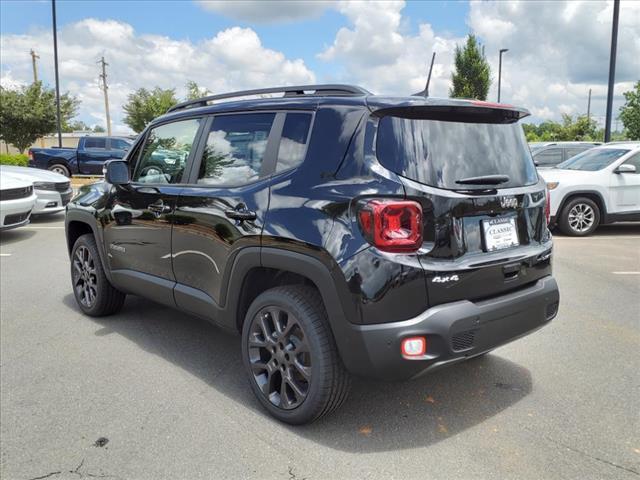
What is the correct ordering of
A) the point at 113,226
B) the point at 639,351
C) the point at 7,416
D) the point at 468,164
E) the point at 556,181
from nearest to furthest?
the point at 468,164 → the point at 7,416 → the point at 639,351 → the point at 113,226 → the point at 556,181

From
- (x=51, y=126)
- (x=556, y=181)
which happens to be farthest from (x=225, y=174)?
(x=51, y=126)

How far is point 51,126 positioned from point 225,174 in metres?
33.0

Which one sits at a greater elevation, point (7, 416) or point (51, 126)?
point (51, 126)

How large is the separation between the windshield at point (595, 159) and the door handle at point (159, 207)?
8245mm

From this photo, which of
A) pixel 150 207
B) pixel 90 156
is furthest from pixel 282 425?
pixel 90 156

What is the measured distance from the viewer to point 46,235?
393 inches

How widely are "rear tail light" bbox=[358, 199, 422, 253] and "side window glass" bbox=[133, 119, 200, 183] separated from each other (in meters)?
1.79

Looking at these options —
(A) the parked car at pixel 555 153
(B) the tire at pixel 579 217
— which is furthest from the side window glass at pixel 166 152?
(A) the parked car at pixel 555 153

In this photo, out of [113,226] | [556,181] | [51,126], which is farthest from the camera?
[51,126]

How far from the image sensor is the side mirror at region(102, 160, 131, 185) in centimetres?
434

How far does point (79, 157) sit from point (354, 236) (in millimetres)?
20751

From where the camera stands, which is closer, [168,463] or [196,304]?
[168,463]

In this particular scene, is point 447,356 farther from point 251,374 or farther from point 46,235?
point 46,235

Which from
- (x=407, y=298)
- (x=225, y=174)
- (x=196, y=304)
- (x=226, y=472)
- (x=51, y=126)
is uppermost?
(x=51, y=126)
